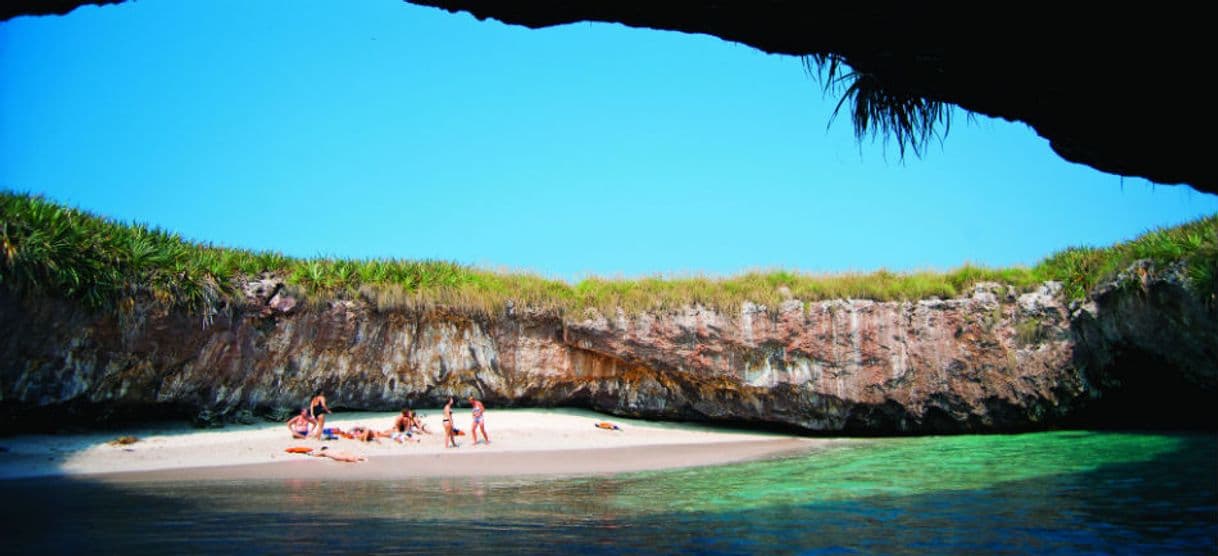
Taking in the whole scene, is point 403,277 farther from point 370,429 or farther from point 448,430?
point 448,430

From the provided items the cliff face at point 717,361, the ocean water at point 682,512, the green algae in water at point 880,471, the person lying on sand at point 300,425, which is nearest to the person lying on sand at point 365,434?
the person lying on sand at point 300,425

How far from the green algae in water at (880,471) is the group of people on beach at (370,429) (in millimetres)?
5363

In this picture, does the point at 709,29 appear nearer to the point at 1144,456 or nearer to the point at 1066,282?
the point at 1144,456

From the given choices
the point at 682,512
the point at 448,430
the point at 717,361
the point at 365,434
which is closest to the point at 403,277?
the point at 365,434

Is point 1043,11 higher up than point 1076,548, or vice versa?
point 1043,11

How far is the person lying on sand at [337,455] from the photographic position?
13391 mm

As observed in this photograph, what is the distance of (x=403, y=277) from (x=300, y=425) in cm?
434

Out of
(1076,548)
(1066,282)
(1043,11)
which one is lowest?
(1076,548)

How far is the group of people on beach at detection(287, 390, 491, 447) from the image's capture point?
15.6m

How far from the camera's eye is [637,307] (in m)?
18.6

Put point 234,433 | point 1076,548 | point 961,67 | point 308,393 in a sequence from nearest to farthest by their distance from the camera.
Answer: point 961,67, point 1076,548, point 234,433, point 308,393

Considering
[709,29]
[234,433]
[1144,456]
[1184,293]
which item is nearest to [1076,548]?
[709,29]

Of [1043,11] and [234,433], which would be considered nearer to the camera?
[1043,11]

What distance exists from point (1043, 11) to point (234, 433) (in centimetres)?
1641
